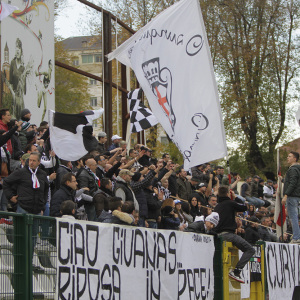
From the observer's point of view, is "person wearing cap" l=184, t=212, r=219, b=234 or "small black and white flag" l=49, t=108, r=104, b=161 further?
"small black and white flag" l=49, t=108, r=104, b=161

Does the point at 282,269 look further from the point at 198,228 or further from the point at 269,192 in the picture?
the point at 269,192

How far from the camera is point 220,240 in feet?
38.3

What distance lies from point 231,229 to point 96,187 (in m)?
2.54

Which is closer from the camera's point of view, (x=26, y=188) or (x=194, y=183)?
(x=26, y=188)

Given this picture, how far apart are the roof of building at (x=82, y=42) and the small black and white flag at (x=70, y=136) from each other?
14518 millimetres

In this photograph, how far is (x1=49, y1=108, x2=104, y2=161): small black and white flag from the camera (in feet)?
41.2

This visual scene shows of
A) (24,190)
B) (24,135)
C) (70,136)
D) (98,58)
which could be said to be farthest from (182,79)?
(98,58)

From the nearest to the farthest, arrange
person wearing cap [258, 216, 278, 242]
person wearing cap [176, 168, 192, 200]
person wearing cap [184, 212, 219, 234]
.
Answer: person wearing cap [184, 212, 219, 234] → person wearing cap [176, 168, 192, 200] → person wearing cap [258, 216, 278, 242]

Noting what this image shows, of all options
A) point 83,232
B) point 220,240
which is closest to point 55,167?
point 220,240

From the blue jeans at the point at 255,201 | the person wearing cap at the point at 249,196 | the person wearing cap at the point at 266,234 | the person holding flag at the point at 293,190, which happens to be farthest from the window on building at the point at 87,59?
the person holding flag at the point at 293,190

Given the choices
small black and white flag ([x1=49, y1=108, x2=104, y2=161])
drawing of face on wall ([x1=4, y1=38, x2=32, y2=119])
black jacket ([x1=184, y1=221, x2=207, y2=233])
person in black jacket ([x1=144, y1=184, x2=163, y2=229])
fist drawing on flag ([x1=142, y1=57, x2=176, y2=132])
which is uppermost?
drawing of face on wall ([x1=4, y1=38, x2=32, y2=119])

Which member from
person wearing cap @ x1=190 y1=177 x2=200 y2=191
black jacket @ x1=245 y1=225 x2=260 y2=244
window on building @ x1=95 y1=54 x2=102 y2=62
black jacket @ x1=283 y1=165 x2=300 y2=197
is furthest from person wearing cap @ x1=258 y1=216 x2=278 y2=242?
window on building @ x1=95 y1=54 x2=102 y2=62

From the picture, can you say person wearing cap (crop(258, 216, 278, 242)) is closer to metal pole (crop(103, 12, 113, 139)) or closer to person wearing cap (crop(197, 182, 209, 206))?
person wearing cap (crop(197, 182, 209, 206))

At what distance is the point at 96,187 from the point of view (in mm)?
13172
